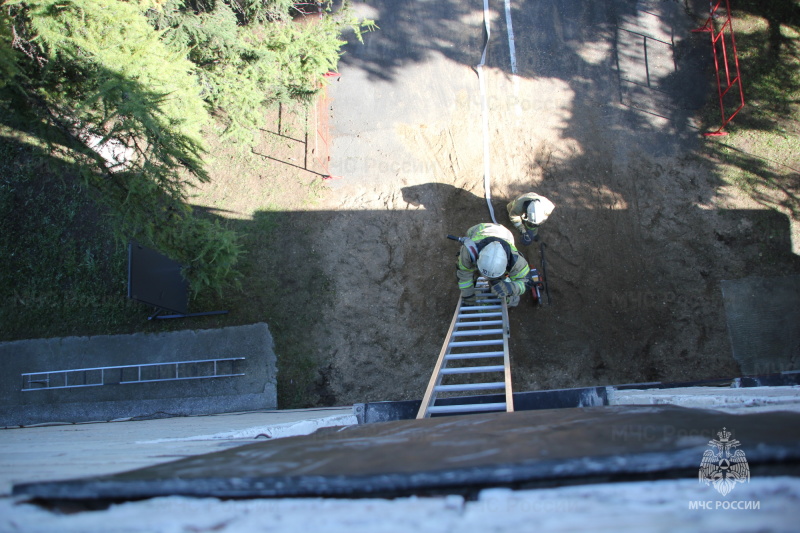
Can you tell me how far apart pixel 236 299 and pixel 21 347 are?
4030 millimetres

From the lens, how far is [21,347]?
26.5 ft

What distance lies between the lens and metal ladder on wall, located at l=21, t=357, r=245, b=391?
25.5ft

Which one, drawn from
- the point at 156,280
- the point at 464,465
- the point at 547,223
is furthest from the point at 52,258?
the point at 464,465

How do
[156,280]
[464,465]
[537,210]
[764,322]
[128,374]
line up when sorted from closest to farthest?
1. [464,465]
2. [537,210]
3. [156,280]
4. [764,322]
5. [128,374]

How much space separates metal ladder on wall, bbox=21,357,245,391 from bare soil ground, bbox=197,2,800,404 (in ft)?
4.11

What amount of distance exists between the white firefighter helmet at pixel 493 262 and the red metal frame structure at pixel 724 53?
17.2ft

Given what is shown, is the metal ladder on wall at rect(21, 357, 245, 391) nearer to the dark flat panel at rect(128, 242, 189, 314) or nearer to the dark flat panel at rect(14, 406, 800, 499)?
the dark flat panel at rect(128, 242, 189, 314)

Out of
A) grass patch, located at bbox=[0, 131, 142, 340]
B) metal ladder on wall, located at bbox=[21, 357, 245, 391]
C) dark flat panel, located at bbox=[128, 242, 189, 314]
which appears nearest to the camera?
dark flat panel, located at bbox=[128, 242, 189, 314]

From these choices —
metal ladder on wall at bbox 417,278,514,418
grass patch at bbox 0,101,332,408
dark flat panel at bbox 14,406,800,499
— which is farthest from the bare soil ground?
dark flat panel at bbox 14,406,800,499

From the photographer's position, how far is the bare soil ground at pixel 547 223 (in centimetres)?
750

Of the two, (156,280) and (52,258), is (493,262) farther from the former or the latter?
(52,258)

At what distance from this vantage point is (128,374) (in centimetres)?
786

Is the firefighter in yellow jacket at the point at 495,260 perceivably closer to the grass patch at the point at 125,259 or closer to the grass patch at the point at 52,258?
the grass patch at the point at 125,259

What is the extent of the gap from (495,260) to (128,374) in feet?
22.0
